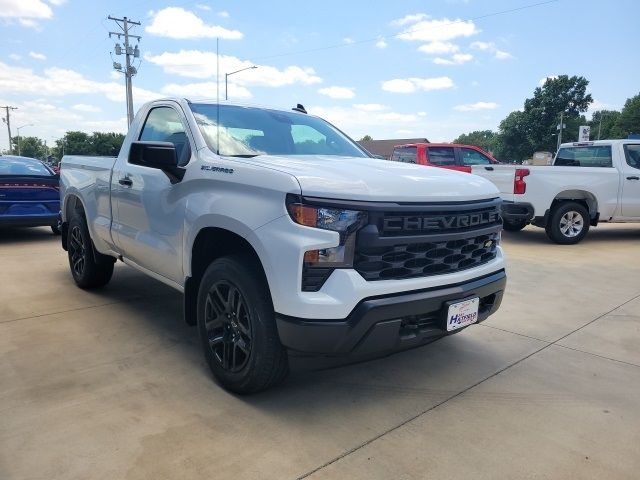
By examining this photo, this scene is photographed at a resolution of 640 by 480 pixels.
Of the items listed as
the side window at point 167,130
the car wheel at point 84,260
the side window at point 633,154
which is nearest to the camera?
the side window at point 167,130

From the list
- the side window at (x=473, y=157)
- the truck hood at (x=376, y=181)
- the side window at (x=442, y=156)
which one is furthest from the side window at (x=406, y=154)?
the truck hood at (x=376, y=181)

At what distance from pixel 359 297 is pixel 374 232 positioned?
34 centimetres

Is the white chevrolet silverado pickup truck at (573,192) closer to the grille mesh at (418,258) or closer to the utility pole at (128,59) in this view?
the grille mesh at (418,258)

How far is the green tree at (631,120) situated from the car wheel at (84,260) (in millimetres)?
87128

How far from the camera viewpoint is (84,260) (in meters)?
5.32

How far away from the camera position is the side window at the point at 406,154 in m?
12.1

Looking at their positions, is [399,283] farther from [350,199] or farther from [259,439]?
[259,439]

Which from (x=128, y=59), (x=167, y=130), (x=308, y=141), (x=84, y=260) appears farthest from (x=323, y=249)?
(x=128, y=59)

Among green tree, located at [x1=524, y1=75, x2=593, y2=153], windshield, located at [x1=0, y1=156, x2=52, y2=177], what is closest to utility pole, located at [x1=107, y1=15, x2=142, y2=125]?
windshield, located at [x1=0, y1=156, x2=52, y2=177]

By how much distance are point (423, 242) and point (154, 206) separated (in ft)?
6.87

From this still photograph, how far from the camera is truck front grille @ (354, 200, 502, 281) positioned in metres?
2.62

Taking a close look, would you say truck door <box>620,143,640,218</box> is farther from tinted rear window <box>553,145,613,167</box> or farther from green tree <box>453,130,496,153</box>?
green tree <box>453,130,496,153</box>

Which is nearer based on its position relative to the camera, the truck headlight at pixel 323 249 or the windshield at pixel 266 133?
the truck headlight at pixel 323 249

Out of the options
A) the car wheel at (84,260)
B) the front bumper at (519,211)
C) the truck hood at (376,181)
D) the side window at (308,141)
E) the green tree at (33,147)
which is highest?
the green tree at (33,147)
